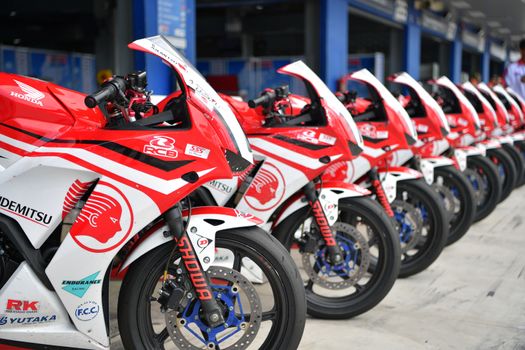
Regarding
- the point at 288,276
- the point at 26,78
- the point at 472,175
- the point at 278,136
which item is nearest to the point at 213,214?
the point at 288,276

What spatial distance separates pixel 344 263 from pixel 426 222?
3.33ft

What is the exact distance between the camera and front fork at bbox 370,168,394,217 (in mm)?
3717

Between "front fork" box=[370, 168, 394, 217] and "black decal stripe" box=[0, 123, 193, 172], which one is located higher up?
"black decal stripe" box=[0, 123, 193, 172]

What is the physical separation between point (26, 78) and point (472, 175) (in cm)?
417

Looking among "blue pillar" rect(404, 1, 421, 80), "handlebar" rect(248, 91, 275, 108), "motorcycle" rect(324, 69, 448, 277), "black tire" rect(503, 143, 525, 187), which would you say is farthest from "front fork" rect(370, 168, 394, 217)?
"blue pillar" rect(404, 1, 421, 80)

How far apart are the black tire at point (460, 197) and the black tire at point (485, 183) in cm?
95

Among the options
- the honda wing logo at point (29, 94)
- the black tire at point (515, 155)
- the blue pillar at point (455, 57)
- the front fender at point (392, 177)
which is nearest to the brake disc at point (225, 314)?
the honda wing logo at point (29, 94)

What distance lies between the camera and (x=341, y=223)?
315cm

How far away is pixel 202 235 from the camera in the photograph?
7.26 ft

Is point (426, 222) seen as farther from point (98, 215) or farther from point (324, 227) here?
point (98, 215)

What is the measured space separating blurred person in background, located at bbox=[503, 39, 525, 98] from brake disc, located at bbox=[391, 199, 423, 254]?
518cm

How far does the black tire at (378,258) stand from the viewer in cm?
311

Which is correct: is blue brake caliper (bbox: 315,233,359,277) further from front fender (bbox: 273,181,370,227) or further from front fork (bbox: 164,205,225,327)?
front fork (bbox: 164,205,225,327)

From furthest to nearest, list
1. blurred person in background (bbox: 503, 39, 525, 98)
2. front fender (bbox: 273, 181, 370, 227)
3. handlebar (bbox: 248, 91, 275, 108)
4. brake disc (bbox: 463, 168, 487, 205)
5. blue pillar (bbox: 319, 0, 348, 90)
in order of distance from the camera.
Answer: blue pillar (bbox: 319, 0, 348, 90), blurred person in background (bbox: 503, 39, 525, 98), brake disc (bbox: 463, 168, 487, 205), handlebar (bbox: 248, 91, 275, 108), front fender (bbox: 273, 181, 370, 227)
